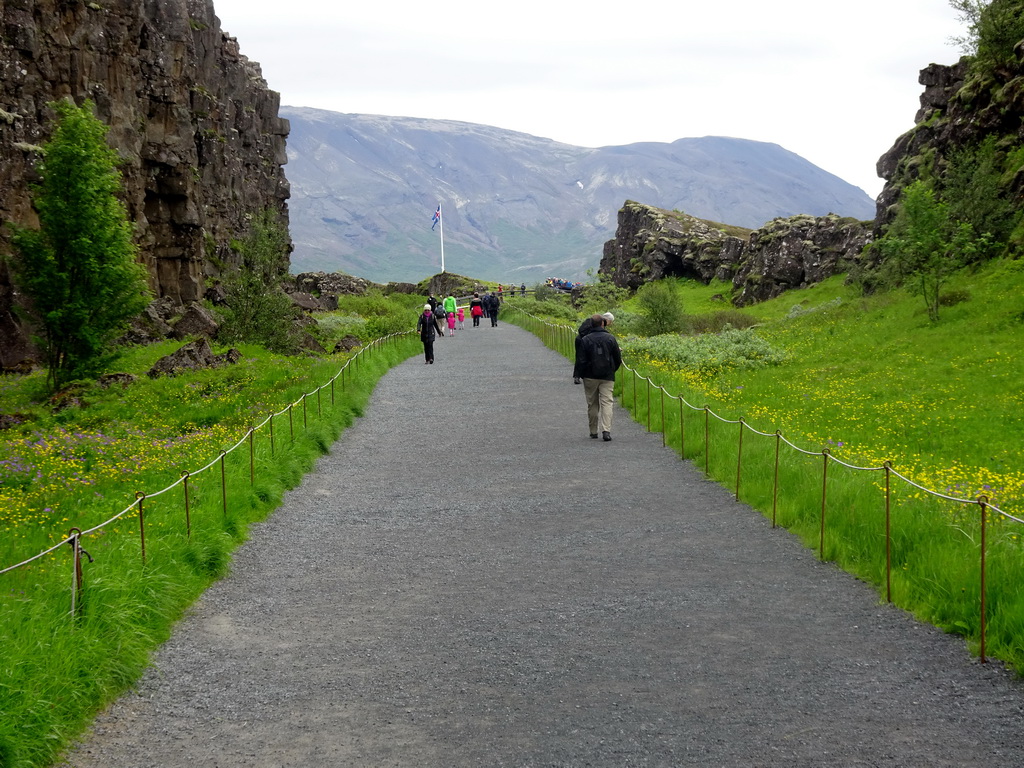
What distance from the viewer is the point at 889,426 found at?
65.5 feet

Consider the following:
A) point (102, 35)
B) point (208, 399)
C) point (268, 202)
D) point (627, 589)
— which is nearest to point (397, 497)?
point (627, 589)

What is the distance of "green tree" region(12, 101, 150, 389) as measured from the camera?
28.9m

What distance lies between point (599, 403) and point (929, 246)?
74.8 ft

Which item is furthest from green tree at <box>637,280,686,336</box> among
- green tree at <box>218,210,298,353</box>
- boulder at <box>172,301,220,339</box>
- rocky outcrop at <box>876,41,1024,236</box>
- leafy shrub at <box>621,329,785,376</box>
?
boulder at <box>172,301,220,339</box>

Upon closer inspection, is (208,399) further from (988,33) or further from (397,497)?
(988,33)

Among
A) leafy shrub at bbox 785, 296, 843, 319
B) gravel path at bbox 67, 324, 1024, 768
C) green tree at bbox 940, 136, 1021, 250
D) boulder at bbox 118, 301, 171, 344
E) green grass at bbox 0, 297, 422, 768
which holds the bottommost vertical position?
gravel path at bbox 67, 324, 1024, 768

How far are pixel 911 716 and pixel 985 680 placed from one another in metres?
0.97

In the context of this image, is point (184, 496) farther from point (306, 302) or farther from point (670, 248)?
point (670, 248)

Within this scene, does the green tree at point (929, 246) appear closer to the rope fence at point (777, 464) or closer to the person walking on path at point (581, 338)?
the rope fence at point (777, 464)

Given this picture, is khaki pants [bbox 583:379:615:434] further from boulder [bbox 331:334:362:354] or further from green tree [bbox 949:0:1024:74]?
green tree [bbox 949:0:1024:74]

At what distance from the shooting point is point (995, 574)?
8.46m

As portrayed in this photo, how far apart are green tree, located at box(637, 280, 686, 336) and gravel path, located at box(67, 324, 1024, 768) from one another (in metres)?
36.0

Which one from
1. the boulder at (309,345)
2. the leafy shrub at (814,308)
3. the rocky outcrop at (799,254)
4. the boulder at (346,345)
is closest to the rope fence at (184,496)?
the boulder at (346,345)

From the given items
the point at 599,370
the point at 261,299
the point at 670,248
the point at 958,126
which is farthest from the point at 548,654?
the point at 670,248
